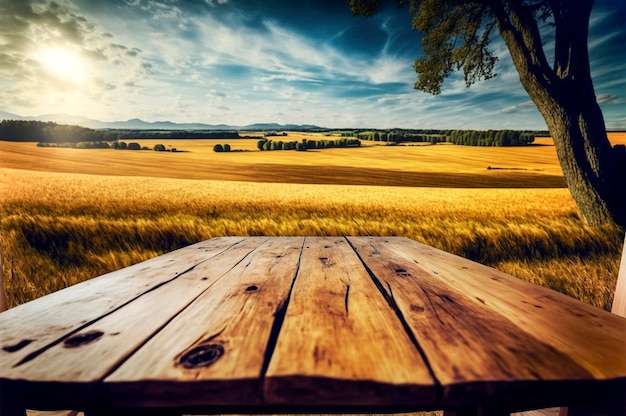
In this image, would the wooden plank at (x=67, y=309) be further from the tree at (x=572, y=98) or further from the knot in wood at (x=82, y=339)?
the tree at (x=572, y=98)

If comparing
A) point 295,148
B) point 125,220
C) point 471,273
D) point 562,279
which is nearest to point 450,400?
point 471,273

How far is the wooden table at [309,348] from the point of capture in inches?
18.8

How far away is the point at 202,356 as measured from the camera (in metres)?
0.54

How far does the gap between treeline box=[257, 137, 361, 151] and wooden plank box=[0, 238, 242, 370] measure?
15.1 m

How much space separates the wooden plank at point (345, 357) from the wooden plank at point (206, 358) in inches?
1.6

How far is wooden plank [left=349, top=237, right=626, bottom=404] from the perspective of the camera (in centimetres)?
50

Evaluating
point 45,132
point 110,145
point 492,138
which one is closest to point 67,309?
point 45,132

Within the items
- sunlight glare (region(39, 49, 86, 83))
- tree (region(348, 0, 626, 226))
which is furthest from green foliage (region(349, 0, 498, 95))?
sunlight glare (region(39, 49, 86, 83))

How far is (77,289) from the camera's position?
0.95 metres

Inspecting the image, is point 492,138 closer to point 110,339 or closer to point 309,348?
point 309,348

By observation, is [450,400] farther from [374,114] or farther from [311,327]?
[374,114]

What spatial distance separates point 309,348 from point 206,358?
0.18 m


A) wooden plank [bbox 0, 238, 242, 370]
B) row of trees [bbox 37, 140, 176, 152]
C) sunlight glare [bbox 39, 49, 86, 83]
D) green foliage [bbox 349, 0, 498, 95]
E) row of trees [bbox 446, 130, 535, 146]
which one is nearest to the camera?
wooden plank [bbox 0, 238, 242, 370]

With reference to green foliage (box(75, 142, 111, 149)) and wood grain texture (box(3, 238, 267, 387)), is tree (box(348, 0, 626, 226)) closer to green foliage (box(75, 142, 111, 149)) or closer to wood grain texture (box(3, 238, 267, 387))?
wood grain texture (box(3, 238, 267, 387))
